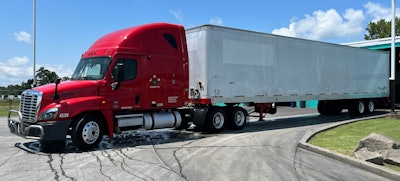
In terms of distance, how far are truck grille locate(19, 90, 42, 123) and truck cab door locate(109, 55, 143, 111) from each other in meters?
1.93

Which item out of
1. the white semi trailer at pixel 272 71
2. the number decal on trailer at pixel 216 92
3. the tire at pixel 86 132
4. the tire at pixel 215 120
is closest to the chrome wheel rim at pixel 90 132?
the tire at pixel 86 132

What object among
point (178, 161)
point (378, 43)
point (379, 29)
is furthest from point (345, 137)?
point (379, 29)

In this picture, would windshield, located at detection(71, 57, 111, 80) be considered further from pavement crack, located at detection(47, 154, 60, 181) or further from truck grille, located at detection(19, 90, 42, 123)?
pavement crack, located at detection(47, 154, 60, 181)

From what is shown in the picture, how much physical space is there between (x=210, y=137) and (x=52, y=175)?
627cm

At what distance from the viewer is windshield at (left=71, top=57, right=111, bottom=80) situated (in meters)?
10.8

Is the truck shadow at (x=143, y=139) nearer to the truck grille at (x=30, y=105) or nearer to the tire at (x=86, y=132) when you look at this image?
the tire at (x=86, y=132)

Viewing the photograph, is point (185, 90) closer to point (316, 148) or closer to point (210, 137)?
point (210, 137)

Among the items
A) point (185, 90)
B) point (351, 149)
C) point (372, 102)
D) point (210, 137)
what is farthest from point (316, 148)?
point (372, 102)

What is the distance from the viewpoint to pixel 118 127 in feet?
36.4

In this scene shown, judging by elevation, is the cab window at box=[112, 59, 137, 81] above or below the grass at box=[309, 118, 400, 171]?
above

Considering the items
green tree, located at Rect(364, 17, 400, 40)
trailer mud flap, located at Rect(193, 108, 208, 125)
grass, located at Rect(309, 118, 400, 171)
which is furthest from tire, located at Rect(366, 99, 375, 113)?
green tree, located at Rect(364, 17, 400, 40)

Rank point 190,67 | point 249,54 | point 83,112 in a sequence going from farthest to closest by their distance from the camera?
point 249,54, point 190,67, point 83,112

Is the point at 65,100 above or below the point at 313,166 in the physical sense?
above

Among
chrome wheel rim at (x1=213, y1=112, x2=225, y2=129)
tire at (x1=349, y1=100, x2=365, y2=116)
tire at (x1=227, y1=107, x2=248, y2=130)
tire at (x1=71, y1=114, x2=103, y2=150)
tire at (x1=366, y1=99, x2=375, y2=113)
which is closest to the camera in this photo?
tire at (x1=71, y1=114, x2=103, y2=150)
